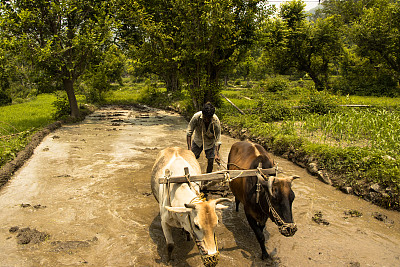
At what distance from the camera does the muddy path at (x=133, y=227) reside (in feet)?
14.0

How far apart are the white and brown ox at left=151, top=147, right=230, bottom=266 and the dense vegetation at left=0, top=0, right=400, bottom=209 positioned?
4543mm

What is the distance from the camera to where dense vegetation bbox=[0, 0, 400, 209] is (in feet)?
28.0

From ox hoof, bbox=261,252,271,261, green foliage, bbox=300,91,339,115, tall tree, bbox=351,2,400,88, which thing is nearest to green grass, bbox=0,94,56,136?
ox hoof, bbox=261,252,271,261

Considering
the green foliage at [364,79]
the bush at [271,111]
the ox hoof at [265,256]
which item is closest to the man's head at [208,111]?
the ox hoof at [265,256]

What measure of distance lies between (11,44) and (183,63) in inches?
338

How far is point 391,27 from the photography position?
22.9 m

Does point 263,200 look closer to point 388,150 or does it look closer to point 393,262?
point 393,262

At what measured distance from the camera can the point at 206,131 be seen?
5.81m

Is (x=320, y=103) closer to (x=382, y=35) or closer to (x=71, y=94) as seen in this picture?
(x=71, y=94)

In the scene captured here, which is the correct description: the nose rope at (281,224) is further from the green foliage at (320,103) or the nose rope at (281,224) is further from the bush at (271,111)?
the green foliage at (320,103)

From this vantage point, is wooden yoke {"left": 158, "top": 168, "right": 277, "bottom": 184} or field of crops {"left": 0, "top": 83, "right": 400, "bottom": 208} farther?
field of crops {"left": 0, "top": 83, "right": 400, "bottom": 208}

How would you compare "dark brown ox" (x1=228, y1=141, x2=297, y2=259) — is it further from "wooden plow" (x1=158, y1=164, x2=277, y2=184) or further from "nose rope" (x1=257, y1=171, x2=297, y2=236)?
"wooden plow" (x1=158, y1=164, x2=277, y2=184)

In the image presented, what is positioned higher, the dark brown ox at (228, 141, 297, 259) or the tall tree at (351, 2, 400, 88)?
the tall tree at (351, 2, 400, 88)

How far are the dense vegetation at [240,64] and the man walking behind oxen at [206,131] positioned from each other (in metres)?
3.49
